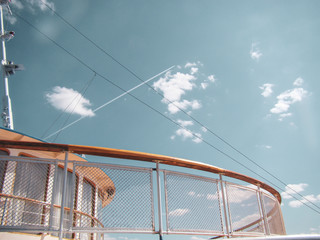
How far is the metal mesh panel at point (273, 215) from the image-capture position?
5.10 meters

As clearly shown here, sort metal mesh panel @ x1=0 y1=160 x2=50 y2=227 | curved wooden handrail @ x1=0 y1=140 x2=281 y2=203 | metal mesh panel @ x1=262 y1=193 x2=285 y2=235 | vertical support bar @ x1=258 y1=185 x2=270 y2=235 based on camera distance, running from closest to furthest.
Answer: curved wooden handrail @ x1=0 y1=140 x2=281 y2=203, vertical support bar @ x1=258 y1=185 x2=270 y2=235, metal mesh panel @ x1=262 y1=193 x2=285 y2=235, metal mesh panel @ x1=0 y1=160 x2=50 y2=227

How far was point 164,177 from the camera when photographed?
357 centimetres

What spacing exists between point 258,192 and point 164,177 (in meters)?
2.21

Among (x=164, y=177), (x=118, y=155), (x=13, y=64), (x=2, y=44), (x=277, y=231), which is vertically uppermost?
(x=2, y=44)

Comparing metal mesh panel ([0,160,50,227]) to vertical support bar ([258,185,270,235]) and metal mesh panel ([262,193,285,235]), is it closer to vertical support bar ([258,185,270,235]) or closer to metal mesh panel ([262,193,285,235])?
vertical support bar ([258,185,270,235])

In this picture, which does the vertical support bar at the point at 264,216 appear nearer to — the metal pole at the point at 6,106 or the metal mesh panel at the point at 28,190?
the metal mesh panel at the point at 28,190

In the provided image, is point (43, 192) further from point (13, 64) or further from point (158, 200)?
point (13, 64)

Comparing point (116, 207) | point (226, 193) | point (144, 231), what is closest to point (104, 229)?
point (116, 207)

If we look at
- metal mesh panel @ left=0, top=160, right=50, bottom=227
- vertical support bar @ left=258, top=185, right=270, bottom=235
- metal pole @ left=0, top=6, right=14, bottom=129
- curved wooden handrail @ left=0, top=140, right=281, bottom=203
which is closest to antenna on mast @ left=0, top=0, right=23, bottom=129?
metal pole @ left=0, top=6, right=14, bottom=129

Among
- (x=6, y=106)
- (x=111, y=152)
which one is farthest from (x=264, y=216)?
(x=6, y=106)

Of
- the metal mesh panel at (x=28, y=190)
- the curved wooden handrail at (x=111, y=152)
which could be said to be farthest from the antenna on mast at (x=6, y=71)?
the curved wooden handrail at (x=111, y=152)

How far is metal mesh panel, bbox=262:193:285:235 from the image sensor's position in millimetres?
5101

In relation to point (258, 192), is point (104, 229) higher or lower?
lower

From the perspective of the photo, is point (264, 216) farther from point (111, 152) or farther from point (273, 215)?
point (111, 152)
